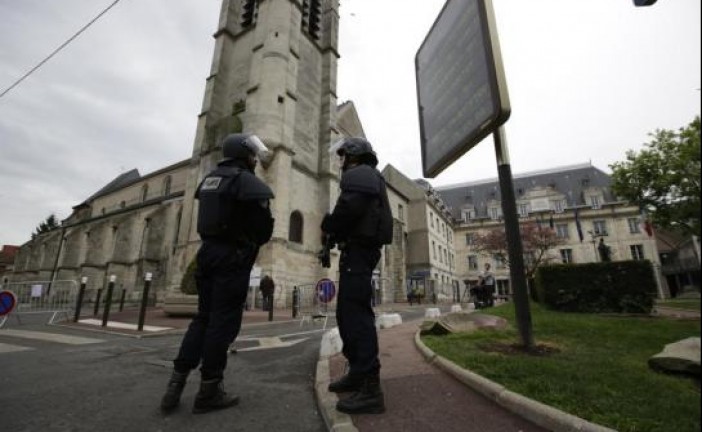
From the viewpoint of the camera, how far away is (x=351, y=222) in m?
2.74

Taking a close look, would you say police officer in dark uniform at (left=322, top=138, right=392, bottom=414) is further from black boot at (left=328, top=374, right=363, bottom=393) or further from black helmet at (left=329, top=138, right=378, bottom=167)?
black helmet at (left=329, top=138, right=378, bottom=167)

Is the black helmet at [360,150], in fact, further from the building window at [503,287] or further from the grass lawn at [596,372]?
the building window at [503,287]

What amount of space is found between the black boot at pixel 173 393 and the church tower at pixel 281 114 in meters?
15.0

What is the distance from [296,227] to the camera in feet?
67.4

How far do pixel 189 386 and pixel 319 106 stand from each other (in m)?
23.2

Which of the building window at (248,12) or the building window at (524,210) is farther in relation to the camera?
the building window at (524,210)

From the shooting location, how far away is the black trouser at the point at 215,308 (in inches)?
99.5

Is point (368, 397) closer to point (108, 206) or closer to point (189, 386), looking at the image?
point (189, 386)

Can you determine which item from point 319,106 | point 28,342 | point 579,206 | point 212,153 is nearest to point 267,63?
point 319,106

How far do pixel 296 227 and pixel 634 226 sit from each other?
35812mm

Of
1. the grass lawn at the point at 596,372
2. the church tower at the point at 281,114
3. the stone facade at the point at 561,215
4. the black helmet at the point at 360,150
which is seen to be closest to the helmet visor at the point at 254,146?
the black helmet at the point at 360,150

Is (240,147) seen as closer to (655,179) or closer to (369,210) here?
(369,210)

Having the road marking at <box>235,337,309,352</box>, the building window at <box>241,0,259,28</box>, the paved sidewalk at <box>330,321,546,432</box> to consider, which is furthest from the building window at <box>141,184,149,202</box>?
the paved sidewalk at <box>330,321,546,432</box>

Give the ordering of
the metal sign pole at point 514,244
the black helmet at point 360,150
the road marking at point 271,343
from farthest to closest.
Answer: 1. the road marking at point 271,343
2. the metal sign pole at point 514,244
3. the black helmet at point 360,150
